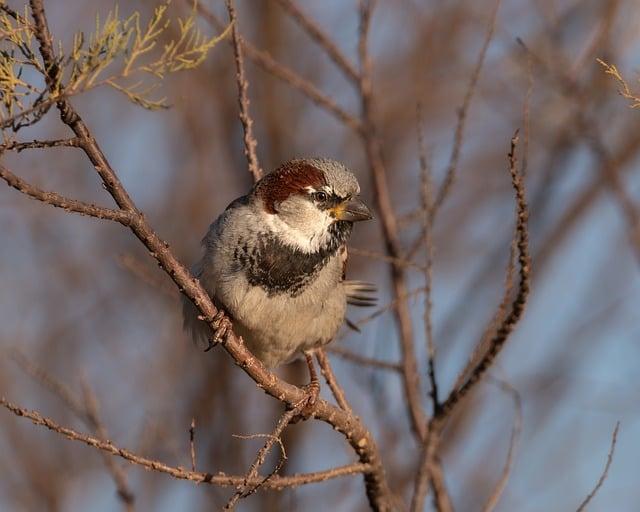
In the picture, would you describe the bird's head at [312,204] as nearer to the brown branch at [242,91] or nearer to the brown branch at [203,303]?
the brown branch at [242,91]

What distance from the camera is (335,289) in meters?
4.29

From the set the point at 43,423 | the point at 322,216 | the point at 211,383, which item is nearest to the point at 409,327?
the point at 322,216

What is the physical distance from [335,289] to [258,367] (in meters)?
0.89

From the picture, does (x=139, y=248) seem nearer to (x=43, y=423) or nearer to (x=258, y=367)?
(x=258, y=367)

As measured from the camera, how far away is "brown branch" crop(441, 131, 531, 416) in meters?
2.95

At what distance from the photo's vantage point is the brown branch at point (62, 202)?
249 centimetres

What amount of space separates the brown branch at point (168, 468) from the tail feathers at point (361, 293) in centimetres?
143

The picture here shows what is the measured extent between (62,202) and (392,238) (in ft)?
8.75

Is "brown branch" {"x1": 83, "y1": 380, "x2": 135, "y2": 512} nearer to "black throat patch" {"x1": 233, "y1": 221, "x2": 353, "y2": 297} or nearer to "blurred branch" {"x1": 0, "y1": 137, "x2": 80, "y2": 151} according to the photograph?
"black throat patch" {"x1": 233, "y1": 221, "x2": 353, "y2": 297}

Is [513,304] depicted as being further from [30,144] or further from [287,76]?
[287,76]

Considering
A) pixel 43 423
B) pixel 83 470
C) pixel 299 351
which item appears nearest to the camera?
pixel 43 423

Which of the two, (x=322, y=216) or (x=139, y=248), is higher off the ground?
(x=139, y=248)

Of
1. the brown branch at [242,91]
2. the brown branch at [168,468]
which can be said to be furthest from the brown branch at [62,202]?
the brown branch at [242,91]

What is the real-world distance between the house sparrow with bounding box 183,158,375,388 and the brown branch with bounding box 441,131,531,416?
0.75 m
